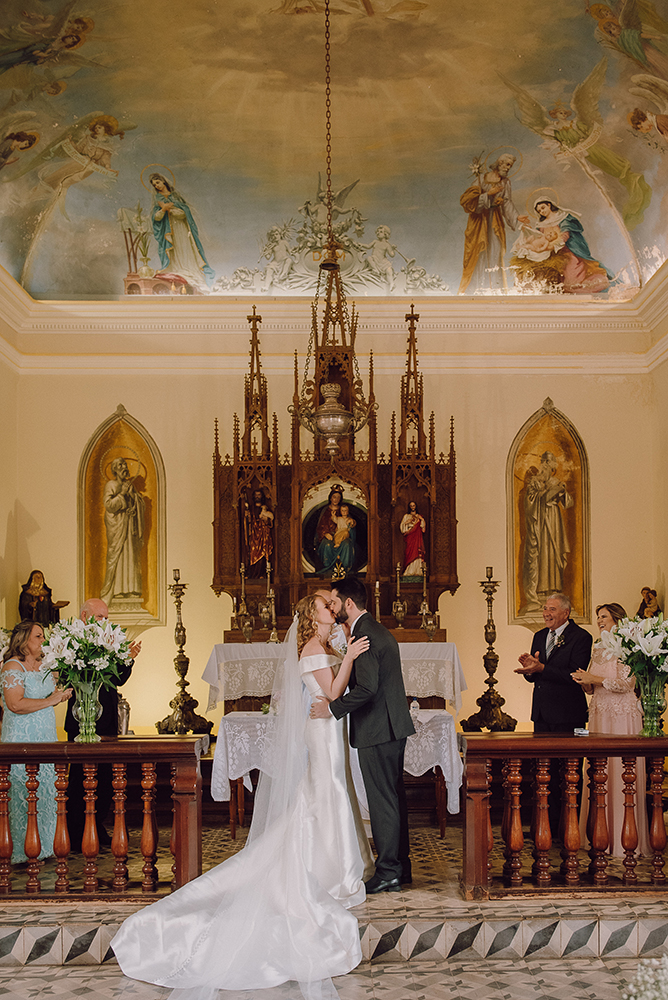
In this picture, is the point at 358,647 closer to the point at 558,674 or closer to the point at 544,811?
the point at 544,811

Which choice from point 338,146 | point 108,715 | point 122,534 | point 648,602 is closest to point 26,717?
point 108,715

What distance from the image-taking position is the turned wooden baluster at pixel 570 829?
6.00 metres

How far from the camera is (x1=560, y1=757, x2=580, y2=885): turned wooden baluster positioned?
600 centimetres

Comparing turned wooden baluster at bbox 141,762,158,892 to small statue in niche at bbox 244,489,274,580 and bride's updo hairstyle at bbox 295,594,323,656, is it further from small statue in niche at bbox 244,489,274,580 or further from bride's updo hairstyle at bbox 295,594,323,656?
small statue in niche at bbox 244,489,274,580

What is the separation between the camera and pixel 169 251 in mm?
12938

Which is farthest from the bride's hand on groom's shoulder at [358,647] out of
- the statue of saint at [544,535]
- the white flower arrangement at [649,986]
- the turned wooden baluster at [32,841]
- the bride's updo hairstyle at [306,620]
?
the statue of saint at [544,535]

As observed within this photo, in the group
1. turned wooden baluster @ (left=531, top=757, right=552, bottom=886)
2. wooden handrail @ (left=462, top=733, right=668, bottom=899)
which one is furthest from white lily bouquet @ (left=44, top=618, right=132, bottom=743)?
turned wooden baluster @ (left=531, top=757, right=552, bottom=886)

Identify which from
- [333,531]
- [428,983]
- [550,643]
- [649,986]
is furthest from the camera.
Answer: [333,531]

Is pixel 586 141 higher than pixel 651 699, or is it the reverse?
pixel 586 141

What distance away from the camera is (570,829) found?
19.7 ft

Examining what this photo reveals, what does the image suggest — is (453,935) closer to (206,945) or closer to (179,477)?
(206,945)

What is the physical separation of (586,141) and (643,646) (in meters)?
8.04

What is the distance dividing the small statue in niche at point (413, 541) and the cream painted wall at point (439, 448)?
1646 millimetres

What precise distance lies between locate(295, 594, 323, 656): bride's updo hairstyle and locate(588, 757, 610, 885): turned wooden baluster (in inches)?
78.7
